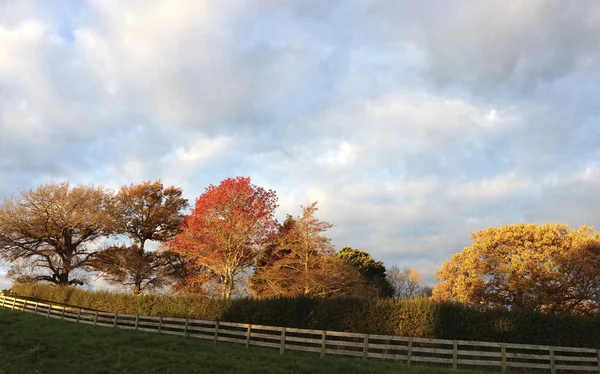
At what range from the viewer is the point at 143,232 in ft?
139

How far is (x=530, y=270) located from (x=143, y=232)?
35.1m

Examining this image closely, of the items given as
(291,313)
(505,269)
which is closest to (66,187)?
(291,313)

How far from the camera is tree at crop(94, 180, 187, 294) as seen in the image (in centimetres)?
3862

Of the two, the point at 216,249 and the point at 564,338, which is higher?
the point at 216,249

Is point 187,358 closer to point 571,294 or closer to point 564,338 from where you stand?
point 564,338

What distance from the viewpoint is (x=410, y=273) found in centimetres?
7550

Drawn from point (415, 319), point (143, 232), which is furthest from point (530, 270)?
point (143, 232)

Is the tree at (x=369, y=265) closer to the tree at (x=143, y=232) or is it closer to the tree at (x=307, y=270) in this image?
the tree at (x=307, y=270)

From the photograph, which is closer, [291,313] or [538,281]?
[291,313]

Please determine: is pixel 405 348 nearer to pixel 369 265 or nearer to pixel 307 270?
pixel 307 270

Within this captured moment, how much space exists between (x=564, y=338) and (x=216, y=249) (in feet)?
69.2

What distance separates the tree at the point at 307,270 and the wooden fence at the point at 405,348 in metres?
7.25

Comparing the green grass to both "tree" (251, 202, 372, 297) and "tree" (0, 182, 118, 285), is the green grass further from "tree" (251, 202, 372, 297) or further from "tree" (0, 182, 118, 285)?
"tree" (0, 182, 118, 285)

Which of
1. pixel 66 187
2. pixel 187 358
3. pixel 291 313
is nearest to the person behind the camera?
pixel 187 358
